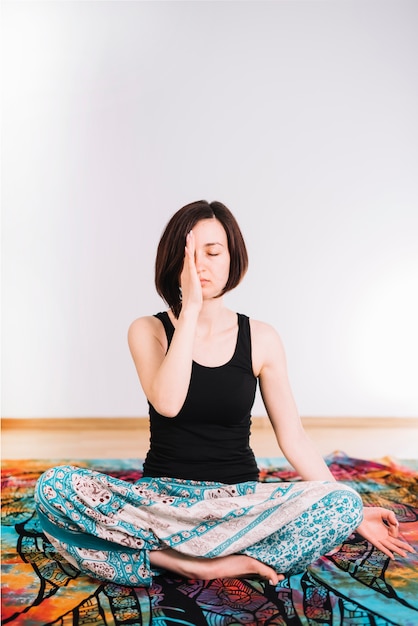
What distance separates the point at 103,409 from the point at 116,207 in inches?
48.5

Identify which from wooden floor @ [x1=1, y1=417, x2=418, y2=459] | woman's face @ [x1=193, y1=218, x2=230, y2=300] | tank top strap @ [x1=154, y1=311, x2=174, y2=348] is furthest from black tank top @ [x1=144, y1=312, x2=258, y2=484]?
wooden floor @ [x1=1, y1=417, x2=418, y2=459]

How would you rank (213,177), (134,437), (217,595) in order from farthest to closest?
(213,177), (134,437), (217,595)

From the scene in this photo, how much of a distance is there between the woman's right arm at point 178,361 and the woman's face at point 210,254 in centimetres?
4

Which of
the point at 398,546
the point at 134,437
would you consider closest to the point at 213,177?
the point at 134,437

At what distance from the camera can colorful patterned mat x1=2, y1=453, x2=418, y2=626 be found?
170 cm

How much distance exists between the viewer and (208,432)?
2068 mm

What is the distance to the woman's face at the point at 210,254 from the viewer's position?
2.06 m

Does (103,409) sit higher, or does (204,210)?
(204,210)

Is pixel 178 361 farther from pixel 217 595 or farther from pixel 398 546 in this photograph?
pixel 398 546

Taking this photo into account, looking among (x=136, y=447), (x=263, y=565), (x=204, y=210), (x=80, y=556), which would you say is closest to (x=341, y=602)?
(x=263, y=565)

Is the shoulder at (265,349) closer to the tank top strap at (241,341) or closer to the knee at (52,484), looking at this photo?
the tank top strap at (241,341)

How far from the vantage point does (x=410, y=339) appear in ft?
15.2

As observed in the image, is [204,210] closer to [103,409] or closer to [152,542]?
[152,542]

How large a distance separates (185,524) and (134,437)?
7.61ft
